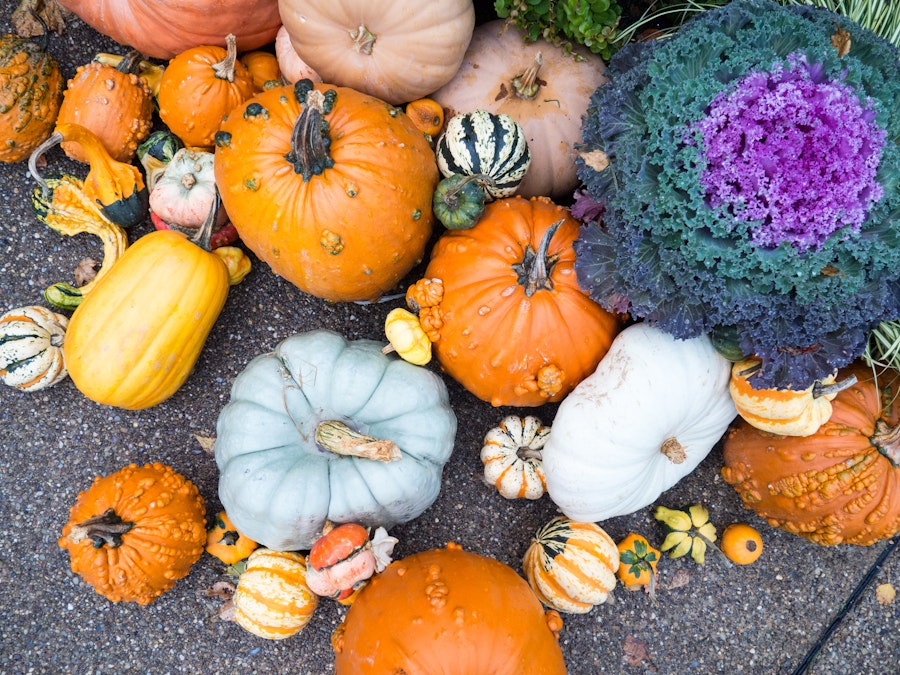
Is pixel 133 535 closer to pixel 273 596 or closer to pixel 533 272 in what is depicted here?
pixel 273 596

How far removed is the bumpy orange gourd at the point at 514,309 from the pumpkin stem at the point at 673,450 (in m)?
0.34

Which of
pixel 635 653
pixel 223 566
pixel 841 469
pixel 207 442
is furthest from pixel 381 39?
pixel 635 653

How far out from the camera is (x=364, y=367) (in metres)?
1.99

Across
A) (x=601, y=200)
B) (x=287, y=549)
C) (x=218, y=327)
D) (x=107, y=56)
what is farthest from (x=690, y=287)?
(x=107, y=56)

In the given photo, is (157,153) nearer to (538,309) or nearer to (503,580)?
(538,309)

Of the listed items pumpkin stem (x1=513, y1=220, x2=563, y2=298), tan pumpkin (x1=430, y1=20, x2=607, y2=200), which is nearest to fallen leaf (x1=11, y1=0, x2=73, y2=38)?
tan pumpkin (x1=430, y1=20, x2=607, y2=200)

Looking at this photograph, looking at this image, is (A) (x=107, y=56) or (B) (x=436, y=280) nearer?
(B) (x=436, y=280)

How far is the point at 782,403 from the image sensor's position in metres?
1.92

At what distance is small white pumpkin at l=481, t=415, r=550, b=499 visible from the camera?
2180 mm

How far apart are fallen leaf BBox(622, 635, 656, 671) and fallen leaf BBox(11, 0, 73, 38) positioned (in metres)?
3.17

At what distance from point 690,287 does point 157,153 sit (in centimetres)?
186

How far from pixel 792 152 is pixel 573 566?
4.62 ft

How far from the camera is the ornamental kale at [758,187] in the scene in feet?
5.42

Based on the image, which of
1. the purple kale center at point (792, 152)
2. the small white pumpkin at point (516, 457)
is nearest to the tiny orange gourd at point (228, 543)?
the small white pumpkin at point (516, 457)
